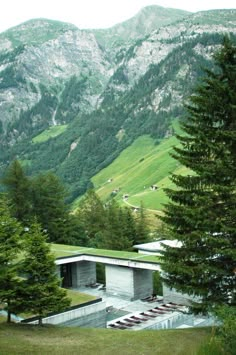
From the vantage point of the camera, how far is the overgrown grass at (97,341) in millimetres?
17250

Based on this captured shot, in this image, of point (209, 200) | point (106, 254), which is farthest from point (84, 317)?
point (209, 200)

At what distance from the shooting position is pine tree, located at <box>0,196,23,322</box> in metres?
20.0

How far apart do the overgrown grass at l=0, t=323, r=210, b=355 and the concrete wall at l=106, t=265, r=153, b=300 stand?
19.5 metres

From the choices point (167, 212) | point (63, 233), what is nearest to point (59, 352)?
point (167, 212)

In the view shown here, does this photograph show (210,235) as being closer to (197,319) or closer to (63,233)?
(197,319)

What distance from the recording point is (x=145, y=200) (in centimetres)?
13938

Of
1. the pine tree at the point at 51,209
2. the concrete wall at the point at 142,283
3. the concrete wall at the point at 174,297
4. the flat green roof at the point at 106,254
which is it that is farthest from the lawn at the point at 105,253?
the pine tree at the point at 51,209

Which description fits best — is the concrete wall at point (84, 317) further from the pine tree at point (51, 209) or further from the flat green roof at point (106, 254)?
the pine tree at point (51, 209)

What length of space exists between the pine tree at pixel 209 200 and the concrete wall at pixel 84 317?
1081cm

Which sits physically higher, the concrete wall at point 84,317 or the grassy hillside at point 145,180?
the concrete wall at point 84,317

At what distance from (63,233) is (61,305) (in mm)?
35813

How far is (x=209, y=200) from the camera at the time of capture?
1809cm

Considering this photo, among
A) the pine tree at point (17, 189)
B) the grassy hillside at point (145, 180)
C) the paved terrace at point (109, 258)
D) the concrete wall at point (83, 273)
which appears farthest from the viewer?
the grassy hillside at point (145, 180)

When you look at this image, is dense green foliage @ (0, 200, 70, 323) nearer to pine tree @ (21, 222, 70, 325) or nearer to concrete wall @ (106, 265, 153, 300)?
pine tree @ (21, 222, 70, 325)
